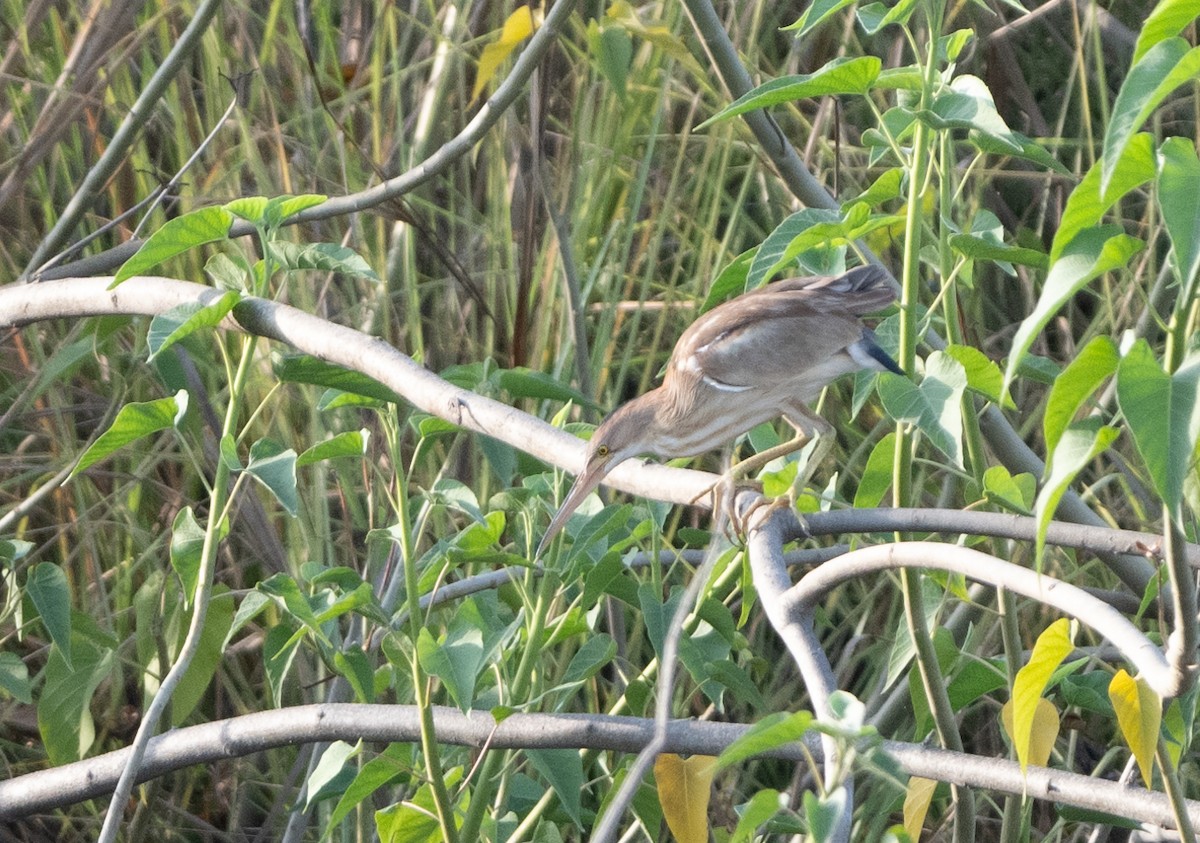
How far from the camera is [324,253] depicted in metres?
1.93

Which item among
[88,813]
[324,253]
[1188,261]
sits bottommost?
[88,813]

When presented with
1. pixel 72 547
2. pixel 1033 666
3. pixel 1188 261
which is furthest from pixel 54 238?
pixel 1188 261

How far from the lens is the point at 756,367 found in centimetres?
251

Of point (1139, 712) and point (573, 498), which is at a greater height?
point (1139, 712)

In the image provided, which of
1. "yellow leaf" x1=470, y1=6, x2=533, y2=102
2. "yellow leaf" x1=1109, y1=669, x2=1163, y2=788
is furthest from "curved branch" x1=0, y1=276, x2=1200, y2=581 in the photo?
A: "yellow leaf" x1=470, y1=6, x2=533, y2=102

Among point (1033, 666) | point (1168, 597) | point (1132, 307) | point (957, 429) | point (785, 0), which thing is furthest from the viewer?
point (785, 0)

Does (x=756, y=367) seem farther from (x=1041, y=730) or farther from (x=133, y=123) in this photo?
(x=133, y=123)

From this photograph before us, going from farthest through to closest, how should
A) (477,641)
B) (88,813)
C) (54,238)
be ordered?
(88,813) → (54,238) → (477,641)

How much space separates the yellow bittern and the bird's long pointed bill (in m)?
0.09

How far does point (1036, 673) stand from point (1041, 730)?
0.38 m

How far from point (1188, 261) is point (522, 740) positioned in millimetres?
1137

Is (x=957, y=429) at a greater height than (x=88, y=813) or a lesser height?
greater

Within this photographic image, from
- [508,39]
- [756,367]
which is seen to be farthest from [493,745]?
[508,39]

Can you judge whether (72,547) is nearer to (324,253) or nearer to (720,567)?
(324,253)
